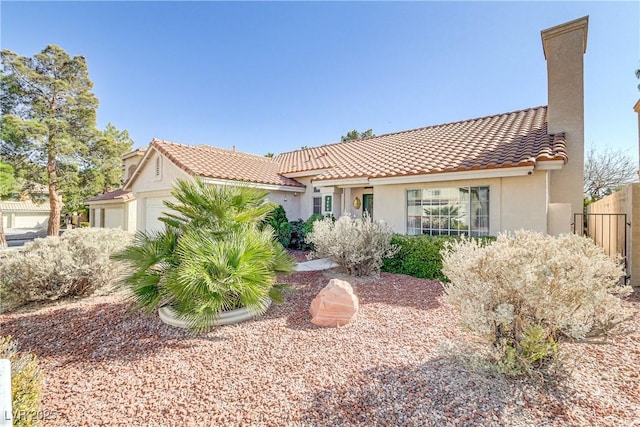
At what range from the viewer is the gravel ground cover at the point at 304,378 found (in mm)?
3316

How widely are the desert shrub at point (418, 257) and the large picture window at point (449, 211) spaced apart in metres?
1.30

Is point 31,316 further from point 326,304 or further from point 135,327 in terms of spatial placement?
point 326,304

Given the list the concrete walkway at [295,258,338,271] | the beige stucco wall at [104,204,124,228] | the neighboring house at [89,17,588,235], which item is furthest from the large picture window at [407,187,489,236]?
the beige stucco wall at [104,204,124,228]

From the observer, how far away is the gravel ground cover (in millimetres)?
3316

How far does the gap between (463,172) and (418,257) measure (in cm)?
371

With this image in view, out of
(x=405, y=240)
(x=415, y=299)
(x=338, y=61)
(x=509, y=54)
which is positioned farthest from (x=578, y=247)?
(x=338, y=61)

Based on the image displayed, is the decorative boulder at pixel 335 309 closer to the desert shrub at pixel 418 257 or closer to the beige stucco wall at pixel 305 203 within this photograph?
the desert shrub at pixel 418 257

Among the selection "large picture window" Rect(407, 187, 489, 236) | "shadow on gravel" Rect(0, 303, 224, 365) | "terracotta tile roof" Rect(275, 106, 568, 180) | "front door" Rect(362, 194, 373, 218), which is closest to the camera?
"shadow on gravel" Rect(0, 303, 224, 365)

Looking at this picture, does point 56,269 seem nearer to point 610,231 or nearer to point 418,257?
point 418,257

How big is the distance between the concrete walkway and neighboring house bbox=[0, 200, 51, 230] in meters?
50.1

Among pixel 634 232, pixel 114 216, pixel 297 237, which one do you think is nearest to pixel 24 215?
pixel 114 216

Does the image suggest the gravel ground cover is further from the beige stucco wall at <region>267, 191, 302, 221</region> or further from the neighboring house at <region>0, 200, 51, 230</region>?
the neighboring house at <region>0, 200, 51, 230</region>

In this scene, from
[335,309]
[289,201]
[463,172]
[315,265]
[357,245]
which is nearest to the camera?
[335,309]

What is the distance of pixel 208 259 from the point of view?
18.2ft
